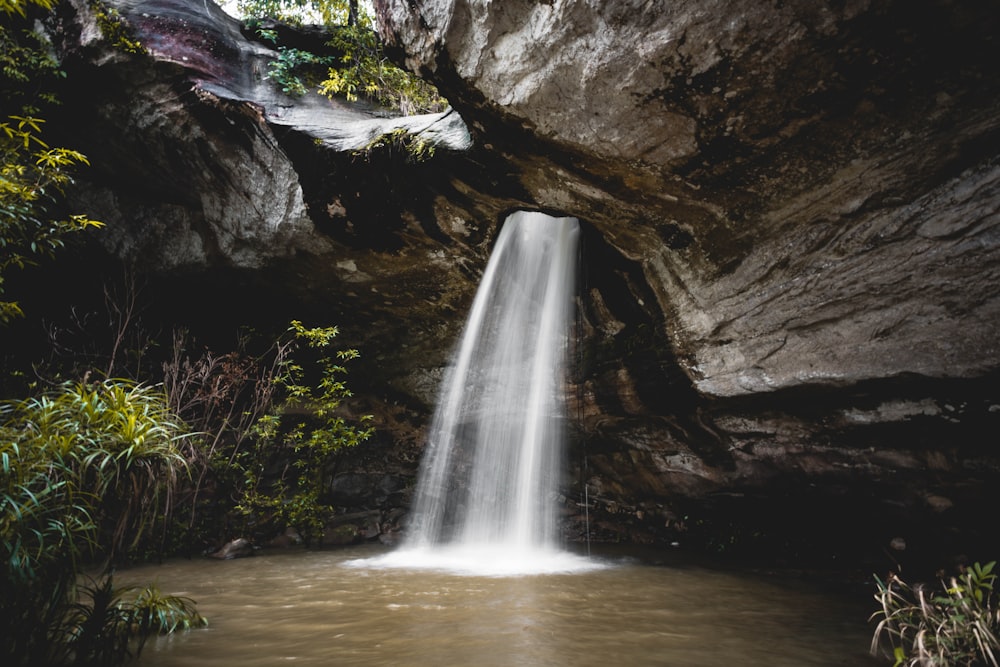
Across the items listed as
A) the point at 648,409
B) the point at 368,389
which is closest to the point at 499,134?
the point at 648,409

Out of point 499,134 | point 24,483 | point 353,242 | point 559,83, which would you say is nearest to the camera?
point 24,483

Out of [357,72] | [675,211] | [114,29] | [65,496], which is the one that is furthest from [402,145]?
[65,496]

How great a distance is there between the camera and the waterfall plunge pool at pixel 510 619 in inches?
123

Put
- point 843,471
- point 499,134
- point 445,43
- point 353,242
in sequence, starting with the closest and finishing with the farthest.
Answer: point 445,43 → point 499,134 → point 843,471 → point 353,242

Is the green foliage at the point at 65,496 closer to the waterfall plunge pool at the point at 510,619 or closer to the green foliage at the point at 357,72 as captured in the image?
the waterfall plunge pool at the point at 510,619

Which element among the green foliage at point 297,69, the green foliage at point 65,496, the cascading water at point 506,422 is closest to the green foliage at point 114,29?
the green foliage at point 297,69

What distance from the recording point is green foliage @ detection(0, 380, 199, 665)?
246cm

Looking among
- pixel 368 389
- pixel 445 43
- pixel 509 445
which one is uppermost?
pixel 445 43

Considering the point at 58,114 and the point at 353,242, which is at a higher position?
the point at 58,114

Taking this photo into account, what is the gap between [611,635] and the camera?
11.6ft

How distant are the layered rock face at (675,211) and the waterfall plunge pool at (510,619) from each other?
1784mm

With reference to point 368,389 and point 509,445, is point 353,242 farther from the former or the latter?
point 509,445

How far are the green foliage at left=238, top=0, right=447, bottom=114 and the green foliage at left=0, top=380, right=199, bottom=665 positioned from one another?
6063mm

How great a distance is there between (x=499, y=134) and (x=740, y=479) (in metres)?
5.34
